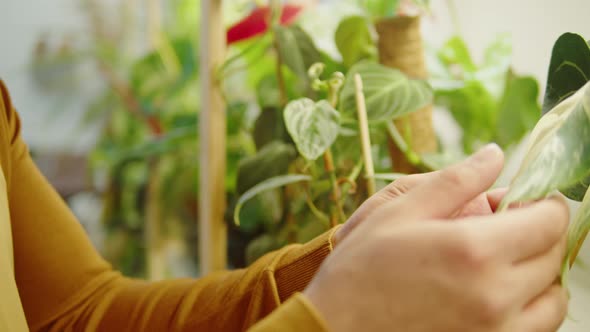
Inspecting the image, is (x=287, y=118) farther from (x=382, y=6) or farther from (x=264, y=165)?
(x=382, y=6)

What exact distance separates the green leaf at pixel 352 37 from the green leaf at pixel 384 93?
0.13 meters

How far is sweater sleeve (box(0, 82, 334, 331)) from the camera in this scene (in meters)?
0.55

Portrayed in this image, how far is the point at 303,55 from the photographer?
851 mm

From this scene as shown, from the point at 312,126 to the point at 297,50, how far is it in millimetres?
226

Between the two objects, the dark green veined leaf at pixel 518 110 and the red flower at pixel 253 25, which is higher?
the red flower at pixel 253 25

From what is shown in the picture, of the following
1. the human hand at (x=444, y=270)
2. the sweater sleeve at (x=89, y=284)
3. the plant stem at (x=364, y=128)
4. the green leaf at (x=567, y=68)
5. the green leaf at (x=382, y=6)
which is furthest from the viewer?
the green leaf at (x=382, y=6)

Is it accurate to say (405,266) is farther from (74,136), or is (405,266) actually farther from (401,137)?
(74,136)

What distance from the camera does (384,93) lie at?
28.6 inches

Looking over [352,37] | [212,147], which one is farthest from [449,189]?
[212,147]

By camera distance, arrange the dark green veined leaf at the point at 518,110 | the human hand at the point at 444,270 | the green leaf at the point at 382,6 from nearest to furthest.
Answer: the human hand at the point at 444,270 → the dark green veined leaf at the point at 518,110 → the green leaf at the point at 382,6

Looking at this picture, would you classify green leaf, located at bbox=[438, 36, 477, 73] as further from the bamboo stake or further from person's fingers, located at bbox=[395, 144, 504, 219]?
person's fingers, located at bbox=[395, 144, 504, 219]

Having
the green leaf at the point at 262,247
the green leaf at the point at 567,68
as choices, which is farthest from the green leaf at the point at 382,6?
the green leaf at the point at 567,68

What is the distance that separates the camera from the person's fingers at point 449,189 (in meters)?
0.32

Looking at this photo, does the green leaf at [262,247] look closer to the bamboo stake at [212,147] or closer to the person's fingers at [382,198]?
the bamboo stake at [212,147]
